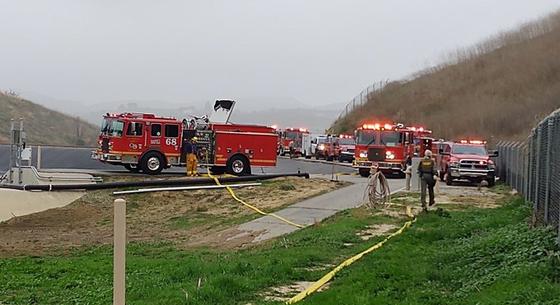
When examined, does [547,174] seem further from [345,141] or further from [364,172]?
[345,141]

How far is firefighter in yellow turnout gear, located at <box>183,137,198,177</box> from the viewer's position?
31016 mm

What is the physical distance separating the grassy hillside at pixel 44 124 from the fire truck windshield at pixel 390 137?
66802mm

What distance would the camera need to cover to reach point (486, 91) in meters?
84.6

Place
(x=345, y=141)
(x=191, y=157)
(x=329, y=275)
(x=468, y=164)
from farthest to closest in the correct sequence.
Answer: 1. (x=345, y=141)
2. (x=468, y=164)
3. (x=191, y=157)
4. (x=329, y=275)

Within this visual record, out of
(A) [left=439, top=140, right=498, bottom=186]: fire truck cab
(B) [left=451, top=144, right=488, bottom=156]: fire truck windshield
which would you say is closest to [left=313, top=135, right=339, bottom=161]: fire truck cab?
(B) [left=451, top=144, right=488, bottom=156]: fire truck windshield

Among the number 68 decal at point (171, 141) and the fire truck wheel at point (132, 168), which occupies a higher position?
the number 68 decal at point (171, 141)

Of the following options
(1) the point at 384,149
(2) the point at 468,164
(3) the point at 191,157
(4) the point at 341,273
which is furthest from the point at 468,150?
(4) the point at 341,273

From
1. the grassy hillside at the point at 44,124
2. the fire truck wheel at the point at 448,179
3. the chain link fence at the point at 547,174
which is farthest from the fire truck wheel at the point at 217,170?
the grassy hillside at the point at 44,124

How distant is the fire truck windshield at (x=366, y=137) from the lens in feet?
117

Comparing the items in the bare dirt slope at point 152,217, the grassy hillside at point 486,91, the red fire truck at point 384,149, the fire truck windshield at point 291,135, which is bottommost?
the bare dirt slope at point 152,217

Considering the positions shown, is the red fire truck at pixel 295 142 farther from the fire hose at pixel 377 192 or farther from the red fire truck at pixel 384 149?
the fire hose at pixel 377 192

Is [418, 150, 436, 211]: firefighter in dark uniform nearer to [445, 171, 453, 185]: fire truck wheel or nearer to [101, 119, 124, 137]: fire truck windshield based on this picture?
[445, 171, 453, 185]: fire truck wheel

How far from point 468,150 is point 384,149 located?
4058 millimetres

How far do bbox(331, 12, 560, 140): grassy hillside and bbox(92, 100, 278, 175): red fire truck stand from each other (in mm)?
39043
